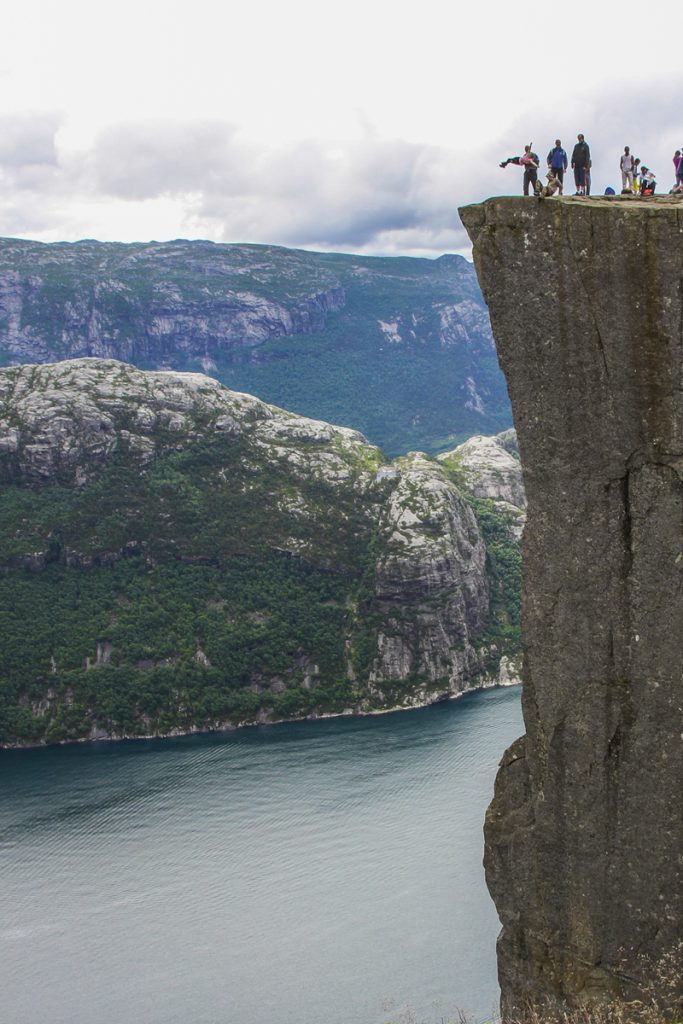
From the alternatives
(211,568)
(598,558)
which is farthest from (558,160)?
(211,568)

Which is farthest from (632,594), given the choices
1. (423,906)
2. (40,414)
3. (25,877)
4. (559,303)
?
(40,414)

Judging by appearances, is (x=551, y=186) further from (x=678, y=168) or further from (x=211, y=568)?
(x=211, y=568)

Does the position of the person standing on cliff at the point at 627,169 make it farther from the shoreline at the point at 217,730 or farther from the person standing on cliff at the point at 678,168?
the shoreline at the point at 217,730

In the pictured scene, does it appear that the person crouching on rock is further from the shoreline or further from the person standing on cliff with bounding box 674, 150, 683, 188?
the shoreline

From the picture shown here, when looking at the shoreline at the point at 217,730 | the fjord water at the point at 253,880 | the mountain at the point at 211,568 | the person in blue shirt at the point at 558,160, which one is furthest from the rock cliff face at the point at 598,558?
the mountain at the point at 211,568

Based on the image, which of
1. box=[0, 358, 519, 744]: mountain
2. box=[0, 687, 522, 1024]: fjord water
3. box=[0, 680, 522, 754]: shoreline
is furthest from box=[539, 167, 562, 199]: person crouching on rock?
box=[0, 358, 519, 744]: mountain

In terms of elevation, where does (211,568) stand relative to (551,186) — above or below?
below

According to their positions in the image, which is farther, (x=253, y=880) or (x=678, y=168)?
(x=253, y=880)

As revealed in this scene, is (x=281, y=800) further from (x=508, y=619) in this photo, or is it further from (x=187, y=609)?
(x=508, y=619)
